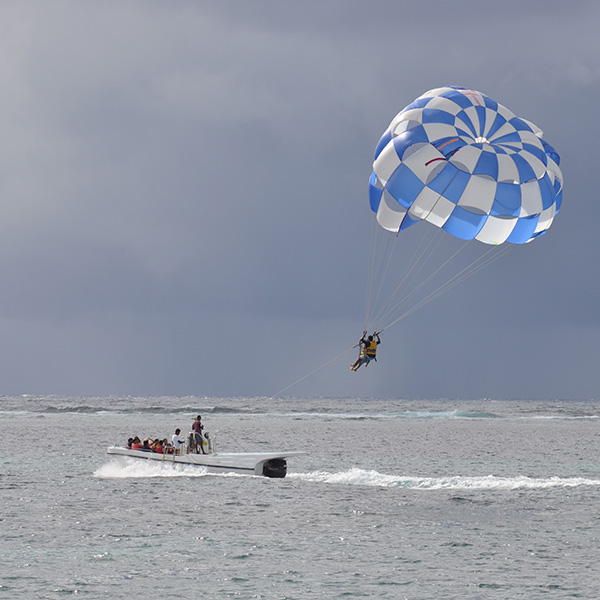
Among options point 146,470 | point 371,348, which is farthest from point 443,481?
point 146,470

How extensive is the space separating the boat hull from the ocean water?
392 millimetres

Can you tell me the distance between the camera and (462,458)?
1594 inches

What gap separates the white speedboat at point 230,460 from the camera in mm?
27734

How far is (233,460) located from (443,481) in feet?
25.0

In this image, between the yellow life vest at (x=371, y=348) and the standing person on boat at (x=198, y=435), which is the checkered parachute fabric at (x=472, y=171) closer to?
the yellow life vest at (x=371, y=348)

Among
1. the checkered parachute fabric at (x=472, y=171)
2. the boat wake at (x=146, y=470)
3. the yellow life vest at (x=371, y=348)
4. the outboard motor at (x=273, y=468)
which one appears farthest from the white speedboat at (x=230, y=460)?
the checkered parachute fabric at (x=472, y=171)

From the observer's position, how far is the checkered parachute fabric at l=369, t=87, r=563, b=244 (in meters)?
24.5

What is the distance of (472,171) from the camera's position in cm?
2455

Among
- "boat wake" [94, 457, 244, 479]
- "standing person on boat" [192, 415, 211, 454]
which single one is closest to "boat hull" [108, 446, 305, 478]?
"boat wake" [94, 457, 244, 479]

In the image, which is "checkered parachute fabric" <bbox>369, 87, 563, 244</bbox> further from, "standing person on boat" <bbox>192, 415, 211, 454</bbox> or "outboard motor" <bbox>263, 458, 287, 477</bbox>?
"standing person on boat" <bbox>192, 415, 211, 454</bbox>

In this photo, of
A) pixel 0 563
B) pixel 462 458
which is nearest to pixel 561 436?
pixel 462 458

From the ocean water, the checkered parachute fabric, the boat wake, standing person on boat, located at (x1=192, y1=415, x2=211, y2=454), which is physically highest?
the checkered parachute fabric

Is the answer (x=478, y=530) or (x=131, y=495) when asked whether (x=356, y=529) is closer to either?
(x=478, y=530)

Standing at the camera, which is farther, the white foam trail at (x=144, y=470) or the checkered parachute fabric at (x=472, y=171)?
the white foam trail at (x=144, y=470)
